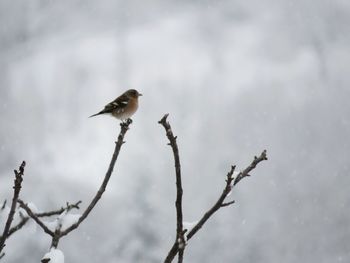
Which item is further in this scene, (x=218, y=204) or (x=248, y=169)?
(x=248, y=169)

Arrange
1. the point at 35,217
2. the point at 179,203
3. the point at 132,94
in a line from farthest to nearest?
the point at 132,94, the point at 35,217, the point at 179,203

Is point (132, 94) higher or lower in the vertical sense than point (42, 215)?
higher

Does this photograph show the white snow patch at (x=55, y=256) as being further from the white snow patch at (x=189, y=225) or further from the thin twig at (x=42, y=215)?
the white snow patch at (x=189, y=225)

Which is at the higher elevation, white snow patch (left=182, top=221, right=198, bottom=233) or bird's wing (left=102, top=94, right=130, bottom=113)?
bird's wing (left=102, top=94, right=130, bottom=113)

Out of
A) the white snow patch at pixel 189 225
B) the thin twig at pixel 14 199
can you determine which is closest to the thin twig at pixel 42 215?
the thin twig at pixel 14 199

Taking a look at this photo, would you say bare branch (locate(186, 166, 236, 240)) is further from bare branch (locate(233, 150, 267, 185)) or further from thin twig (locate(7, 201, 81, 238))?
thin twig (locate(7, 201, 81, 238))

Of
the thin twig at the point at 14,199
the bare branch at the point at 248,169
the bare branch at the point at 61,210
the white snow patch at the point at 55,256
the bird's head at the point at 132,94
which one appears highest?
the bird's head at the point at 132,94

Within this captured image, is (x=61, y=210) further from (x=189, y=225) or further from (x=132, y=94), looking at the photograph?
(x=132, y=94)

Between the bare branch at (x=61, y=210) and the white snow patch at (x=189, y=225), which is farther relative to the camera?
the bare branch at (x=61, y=210)

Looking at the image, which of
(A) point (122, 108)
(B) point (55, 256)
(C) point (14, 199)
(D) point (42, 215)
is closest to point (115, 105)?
(A) point (122, 108)

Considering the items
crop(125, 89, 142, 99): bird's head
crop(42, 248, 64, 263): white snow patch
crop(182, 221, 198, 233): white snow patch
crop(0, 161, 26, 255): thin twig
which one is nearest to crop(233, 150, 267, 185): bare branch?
crop(182, 221, 198, 233): white snow patch

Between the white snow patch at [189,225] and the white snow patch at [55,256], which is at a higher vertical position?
the white snow patch at [189,225]

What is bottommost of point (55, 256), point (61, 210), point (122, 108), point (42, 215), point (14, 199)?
point (55, 256)

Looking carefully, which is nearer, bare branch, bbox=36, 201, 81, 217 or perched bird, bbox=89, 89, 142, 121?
bare branch, bbox=36, 201, 81, 217
